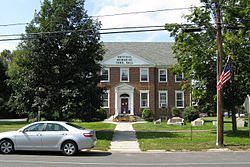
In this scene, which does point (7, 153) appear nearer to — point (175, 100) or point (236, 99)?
point (236, 99)

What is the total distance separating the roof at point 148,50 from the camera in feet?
164

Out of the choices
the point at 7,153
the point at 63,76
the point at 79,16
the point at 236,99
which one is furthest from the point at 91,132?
the point at 236,99

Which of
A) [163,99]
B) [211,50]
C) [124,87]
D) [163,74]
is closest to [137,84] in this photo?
[124,87]

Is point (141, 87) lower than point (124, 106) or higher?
higher

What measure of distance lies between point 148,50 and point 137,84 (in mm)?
6141

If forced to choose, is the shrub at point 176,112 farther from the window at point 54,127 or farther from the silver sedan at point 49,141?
the window at point 54,127

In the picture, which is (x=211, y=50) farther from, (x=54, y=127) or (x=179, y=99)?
(x=179, y=99)

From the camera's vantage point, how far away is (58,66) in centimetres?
2433

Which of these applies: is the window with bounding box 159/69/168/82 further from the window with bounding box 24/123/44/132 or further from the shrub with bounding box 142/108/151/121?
the window with bounding box 24/123/44/132

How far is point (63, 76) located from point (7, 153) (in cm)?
952

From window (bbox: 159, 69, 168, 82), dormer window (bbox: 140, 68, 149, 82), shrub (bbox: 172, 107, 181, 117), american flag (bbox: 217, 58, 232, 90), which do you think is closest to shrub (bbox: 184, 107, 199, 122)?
shrub (bbox: 172, 107, 181, 117)

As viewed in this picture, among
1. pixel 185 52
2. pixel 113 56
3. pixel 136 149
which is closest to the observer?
pixel 136 149

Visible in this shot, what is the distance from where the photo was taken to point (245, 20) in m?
24.0

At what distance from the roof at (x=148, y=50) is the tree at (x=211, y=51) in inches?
927
